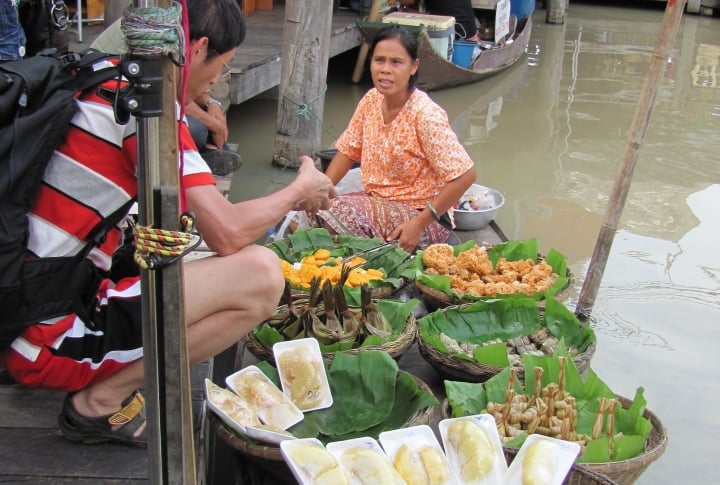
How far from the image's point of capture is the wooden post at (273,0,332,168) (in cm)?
591

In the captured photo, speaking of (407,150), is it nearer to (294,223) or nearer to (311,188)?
(294,223)

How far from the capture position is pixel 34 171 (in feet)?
5.89

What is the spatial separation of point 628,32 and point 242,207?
14847mm

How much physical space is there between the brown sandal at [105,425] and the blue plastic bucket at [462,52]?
802 cm

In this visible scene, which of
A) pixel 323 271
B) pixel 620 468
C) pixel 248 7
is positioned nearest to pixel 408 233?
pixel 323 271

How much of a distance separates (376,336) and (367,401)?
0.27m

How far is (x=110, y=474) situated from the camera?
2.06 m

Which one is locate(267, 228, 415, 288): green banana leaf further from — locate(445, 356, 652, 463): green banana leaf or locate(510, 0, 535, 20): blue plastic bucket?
locate(510, 0, 535, 20): blue plastic bucket

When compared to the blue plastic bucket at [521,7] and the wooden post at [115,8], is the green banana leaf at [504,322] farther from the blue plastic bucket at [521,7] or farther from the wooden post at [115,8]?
the blue plastic bucket at [521,7]

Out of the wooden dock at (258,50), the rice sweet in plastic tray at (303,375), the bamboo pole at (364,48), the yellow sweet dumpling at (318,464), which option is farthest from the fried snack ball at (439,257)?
the bamboo pole at (364,48)

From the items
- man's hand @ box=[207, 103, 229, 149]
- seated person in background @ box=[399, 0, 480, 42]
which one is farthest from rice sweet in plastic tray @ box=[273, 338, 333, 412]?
seated person in background @ box=[399, 0, 480, 42]

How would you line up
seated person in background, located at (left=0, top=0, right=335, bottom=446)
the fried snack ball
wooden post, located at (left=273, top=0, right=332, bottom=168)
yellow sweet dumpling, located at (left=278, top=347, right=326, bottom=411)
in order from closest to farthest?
seated person in background, located at (left=0, top=0, right=335, bottom=446), yellow sweet dumpling, located at (left=278, top=347, right=326, bottom=411), the fried snack ball, wooden post, located at (left=273, top=0, right=332, bottom=168)

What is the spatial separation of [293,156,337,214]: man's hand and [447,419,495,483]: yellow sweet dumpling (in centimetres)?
88

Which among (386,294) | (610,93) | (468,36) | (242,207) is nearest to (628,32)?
(610,93)
